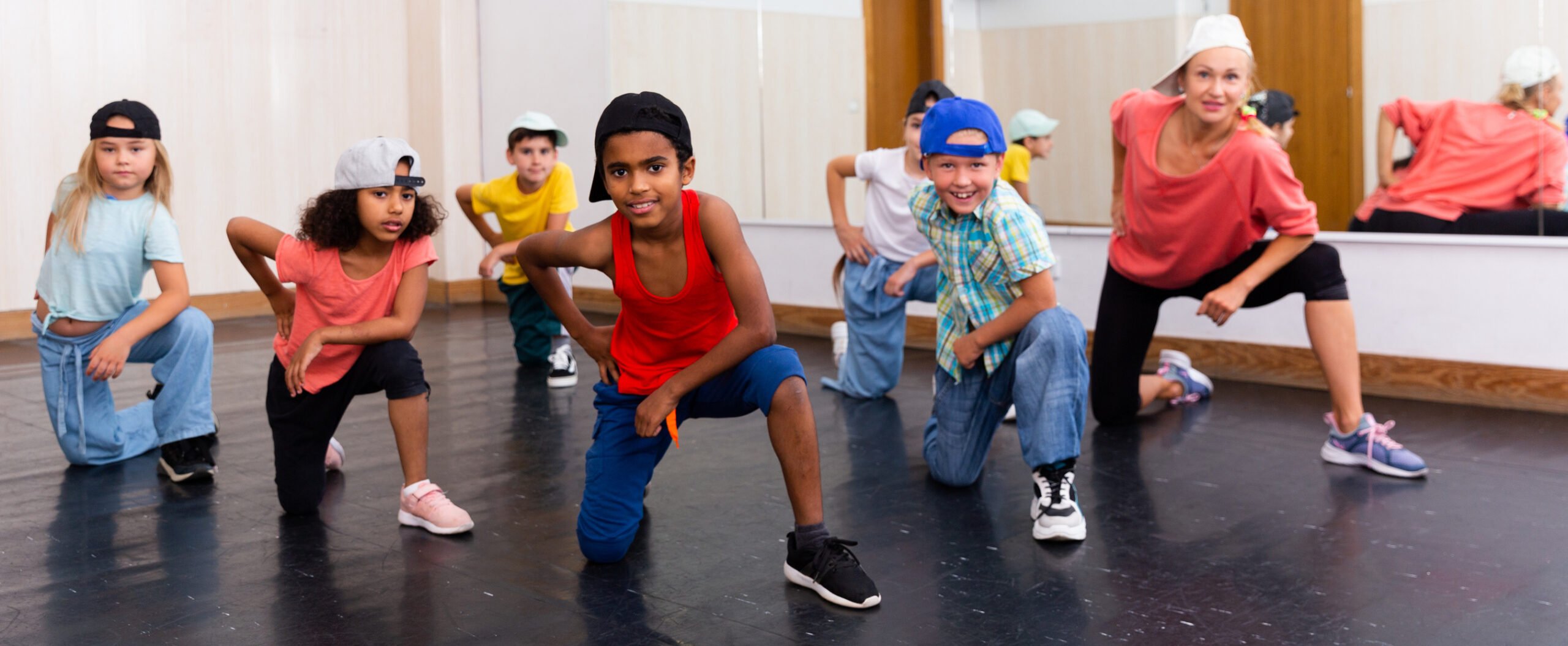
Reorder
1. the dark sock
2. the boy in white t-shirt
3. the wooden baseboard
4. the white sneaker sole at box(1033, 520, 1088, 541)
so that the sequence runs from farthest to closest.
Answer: the boy in white t-shirt, the wooden baseboard, the white sneaker sole at box(1033, 520, 1088, 541), the dark sock

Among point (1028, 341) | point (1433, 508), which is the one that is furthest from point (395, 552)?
point (1433, 508)

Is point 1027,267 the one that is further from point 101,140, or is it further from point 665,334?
point 101,140

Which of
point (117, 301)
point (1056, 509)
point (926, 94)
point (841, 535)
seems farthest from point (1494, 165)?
point (117, 301)

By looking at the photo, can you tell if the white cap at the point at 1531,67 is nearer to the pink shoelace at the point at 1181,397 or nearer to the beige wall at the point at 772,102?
the pink shoelace at the point at 1181,397

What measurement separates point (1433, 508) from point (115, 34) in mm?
6011

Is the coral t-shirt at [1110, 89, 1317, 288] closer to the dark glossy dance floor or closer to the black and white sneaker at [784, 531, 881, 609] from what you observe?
the dark glossy dance floor

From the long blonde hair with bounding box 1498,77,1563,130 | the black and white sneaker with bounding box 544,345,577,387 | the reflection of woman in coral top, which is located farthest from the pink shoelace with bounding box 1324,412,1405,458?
the black and white sneaker with bounding box 544,345,577,387

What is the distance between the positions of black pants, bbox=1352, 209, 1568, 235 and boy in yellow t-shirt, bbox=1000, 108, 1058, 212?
1.50m

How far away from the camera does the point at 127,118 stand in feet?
10.7

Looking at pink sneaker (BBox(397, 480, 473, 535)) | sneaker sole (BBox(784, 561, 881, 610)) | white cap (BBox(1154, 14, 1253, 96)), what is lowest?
sneaker sole (BBox(784, 561, 881, 610))

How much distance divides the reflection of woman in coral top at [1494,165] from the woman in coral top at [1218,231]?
119cm

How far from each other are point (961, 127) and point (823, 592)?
1035mm

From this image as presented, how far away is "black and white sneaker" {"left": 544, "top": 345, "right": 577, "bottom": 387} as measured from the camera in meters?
4.55

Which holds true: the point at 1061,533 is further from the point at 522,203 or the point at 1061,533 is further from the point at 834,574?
the point at 522,203
